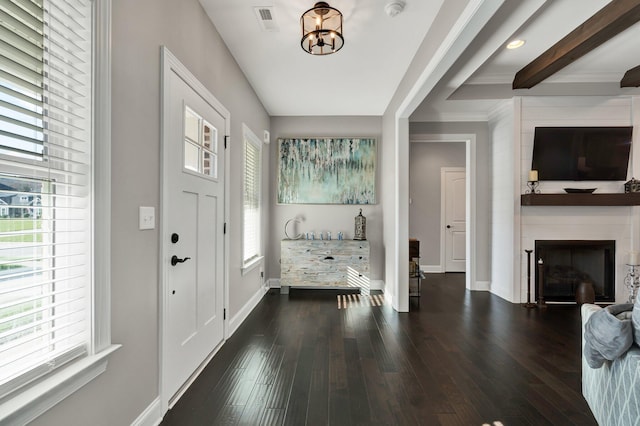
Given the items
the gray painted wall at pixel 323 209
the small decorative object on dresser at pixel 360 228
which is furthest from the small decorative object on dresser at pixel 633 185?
the small decorative object on dresser at pixel 360 228

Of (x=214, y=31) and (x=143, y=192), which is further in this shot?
(x=214, y=31)

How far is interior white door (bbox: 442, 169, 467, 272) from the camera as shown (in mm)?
6164

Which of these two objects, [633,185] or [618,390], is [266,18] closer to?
[618,390]

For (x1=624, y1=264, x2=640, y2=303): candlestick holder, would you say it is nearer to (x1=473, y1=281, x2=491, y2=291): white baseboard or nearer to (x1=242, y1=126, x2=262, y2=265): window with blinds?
(x1=473, y1=281, x2=491, y2=291): white baseboard

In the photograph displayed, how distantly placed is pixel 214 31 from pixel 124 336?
236 cm

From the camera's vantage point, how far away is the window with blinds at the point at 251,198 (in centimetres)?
356

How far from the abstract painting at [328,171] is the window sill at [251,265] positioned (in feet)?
3.60

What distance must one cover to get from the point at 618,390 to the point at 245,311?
301 centimetres

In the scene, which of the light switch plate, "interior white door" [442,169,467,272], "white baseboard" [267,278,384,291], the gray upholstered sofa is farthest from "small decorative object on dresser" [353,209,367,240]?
the light switch plate

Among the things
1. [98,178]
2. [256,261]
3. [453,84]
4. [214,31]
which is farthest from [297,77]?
[98,178]

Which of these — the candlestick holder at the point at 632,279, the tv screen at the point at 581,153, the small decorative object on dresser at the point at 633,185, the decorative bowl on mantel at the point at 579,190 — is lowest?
the candlestick holder at the point at 632,279

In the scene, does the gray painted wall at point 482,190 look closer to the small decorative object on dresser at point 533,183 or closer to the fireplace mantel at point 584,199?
the small decorative object on dresser at point 533,183

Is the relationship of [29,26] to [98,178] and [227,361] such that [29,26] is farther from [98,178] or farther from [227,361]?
[227,361]

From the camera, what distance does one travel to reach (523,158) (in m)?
3.99
